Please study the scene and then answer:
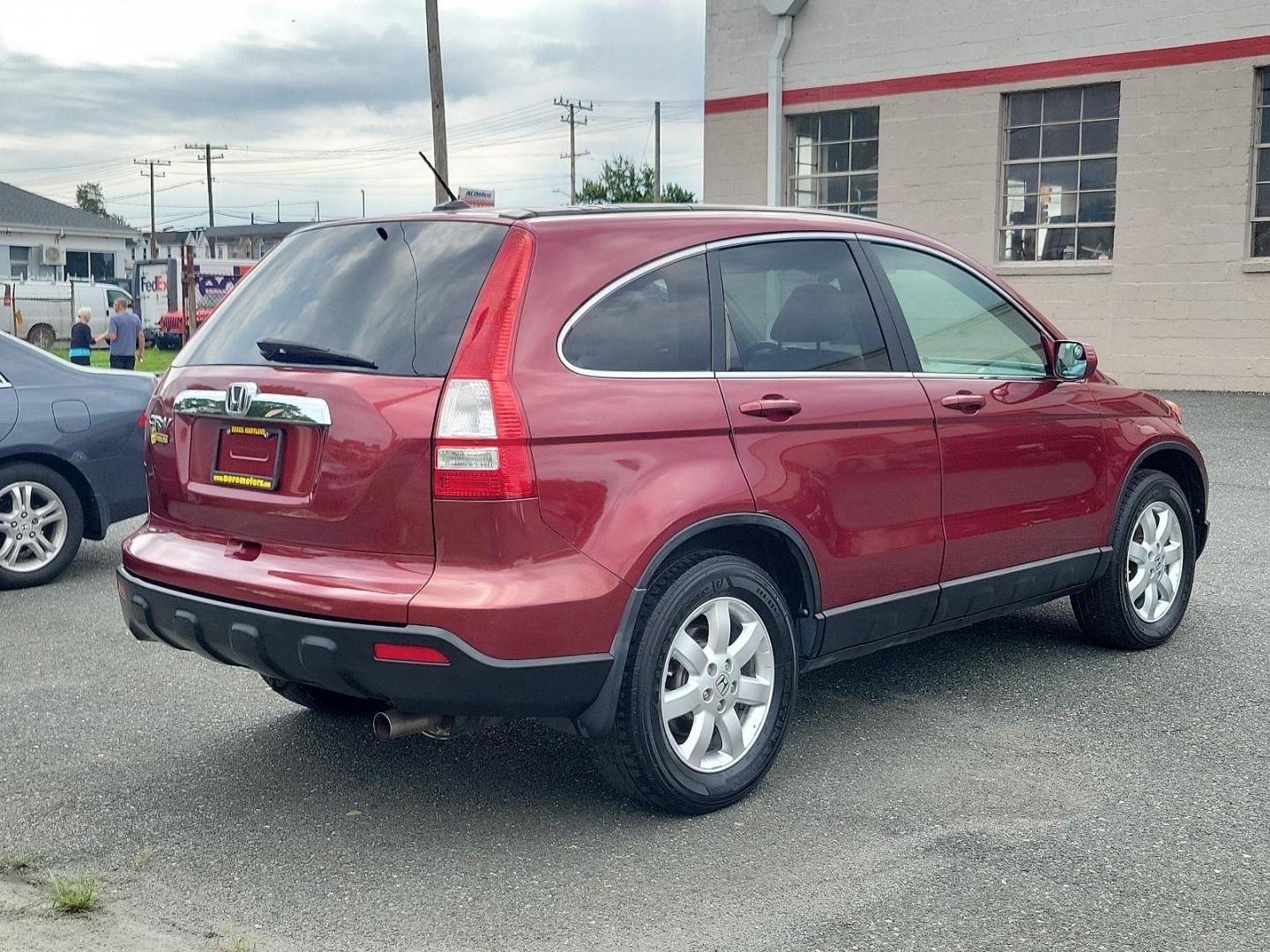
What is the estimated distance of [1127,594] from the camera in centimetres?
593

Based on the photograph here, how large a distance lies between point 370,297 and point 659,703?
143 centimetres

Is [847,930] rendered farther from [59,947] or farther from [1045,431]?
[1045,431]

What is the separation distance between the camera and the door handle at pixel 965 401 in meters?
4.94

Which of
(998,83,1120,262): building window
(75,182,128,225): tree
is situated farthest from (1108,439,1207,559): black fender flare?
(75,182,128,225): tree

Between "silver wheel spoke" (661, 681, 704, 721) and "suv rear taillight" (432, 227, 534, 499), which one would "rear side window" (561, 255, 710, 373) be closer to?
"suv rear taillight" (432, 227, 534, 499)

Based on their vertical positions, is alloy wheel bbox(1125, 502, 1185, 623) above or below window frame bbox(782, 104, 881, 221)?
below

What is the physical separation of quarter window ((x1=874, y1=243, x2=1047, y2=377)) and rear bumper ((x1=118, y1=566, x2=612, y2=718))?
1.93m

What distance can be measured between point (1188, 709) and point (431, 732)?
2.92m

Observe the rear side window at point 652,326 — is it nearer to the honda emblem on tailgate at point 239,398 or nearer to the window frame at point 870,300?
the window frame at point 870,300

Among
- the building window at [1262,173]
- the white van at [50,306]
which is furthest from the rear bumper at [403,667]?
the white van at [50,306]

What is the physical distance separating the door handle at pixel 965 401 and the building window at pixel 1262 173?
15.0 m

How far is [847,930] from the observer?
337 centimetres

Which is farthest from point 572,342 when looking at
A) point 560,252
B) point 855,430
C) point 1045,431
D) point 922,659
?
point 922,659

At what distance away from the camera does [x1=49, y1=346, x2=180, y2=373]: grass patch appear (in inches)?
1247
